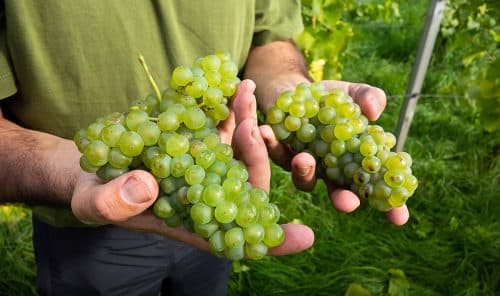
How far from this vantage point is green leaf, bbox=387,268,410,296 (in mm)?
2664

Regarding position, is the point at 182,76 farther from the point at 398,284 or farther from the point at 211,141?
the point at 398,284

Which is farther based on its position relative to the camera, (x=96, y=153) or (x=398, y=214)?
(x=398, y=214)

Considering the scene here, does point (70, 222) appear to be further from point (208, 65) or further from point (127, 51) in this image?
point (208, 65)

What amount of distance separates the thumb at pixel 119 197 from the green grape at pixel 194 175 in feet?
0.22

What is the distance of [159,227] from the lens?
124 centimetres

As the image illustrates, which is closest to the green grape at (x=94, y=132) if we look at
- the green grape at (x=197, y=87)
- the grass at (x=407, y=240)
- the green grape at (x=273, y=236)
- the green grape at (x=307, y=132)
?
the green grape at (x=197, y=87)

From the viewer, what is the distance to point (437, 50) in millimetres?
5133

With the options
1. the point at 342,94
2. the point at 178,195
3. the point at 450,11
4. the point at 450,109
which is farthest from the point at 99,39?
the point at 450,11

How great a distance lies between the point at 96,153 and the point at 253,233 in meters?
0.37

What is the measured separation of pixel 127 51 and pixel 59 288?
866 millimetres

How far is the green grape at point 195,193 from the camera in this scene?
1079 millimetres

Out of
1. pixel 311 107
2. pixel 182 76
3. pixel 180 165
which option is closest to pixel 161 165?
pixel 180 165

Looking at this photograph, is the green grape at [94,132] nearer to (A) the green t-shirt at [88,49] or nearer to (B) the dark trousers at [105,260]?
(A) the green t-shirt at [88,49]

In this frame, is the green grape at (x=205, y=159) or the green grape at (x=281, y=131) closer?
the green grape at (x=205, y=159)
